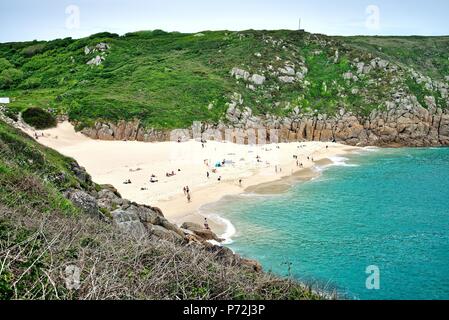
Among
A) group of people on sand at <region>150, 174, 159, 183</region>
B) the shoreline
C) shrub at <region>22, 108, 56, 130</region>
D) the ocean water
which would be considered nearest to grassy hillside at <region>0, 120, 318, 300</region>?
the ocean water

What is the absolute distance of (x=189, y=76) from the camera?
88.8 m

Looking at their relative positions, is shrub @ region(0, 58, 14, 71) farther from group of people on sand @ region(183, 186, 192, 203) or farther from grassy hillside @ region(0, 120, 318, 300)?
grassy hillside @ region(0, 120, 318, 300)

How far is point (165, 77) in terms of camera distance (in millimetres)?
87062

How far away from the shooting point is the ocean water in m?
23.7

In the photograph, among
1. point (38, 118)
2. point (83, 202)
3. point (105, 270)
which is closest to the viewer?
point (105, 270)

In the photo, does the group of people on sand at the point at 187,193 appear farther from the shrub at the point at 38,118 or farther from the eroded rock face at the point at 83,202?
the shrub at the point at 38,118

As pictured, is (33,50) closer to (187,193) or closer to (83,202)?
(187,193)

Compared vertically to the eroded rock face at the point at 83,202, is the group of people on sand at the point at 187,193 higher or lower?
lower

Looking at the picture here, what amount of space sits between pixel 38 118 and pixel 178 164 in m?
25.0

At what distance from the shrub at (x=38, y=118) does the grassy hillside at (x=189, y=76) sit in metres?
3.24

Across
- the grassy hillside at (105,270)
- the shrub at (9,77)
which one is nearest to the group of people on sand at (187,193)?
the grassy hillside at (105,270)

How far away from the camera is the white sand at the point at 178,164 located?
41438 millimetres

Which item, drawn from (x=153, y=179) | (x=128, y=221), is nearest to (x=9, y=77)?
(x=153, y=179)

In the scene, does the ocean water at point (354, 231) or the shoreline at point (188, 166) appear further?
the shoreline at point (188, 166)
